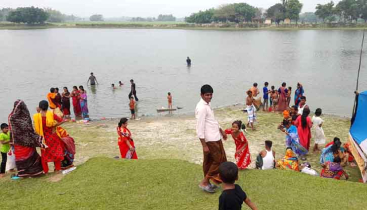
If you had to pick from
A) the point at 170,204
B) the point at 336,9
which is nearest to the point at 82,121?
the point at 170,204

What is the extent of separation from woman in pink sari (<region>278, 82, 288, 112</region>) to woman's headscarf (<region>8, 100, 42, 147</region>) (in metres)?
12.0

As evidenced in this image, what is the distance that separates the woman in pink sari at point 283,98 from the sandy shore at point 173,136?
0.82 metres

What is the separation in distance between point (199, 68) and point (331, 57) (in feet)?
61.6

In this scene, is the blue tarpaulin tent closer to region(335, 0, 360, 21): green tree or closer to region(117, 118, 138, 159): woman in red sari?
region(117, 118, 138, 159): woman in red sari

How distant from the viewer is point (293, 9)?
100500 millimetres

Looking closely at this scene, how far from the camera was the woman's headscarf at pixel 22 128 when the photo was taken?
6613 millimetres

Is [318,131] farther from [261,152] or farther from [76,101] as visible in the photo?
[76,101]

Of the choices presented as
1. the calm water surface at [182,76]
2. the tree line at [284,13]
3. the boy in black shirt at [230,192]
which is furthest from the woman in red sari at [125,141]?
the tree line at [284,13]

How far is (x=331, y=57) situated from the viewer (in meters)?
41.2

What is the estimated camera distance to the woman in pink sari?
15375mm

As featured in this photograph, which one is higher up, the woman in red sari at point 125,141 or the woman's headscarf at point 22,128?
the woman's headscarf at point 22,128

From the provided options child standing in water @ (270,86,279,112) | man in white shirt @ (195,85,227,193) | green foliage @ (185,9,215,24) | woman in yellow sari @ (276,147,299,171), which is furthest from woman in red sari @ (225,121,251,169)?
green foliage @ (185,9,215,24)

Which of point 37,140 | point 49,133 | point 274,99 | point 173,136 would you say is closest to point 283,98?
point 274,99

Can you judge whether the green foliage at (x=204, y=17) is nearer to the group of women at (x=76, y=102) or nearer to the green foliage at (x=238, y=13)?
the green foliage at (x=238, y=13)
